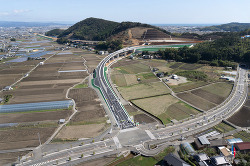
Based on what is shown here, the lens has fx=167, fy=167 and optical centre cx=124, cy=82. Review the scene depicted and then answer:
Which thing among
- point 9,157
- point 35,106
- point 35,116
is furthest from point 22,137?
point 35,106

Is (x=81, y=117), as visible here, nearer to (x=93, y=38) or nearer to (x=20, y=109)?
(x=20, y=109)

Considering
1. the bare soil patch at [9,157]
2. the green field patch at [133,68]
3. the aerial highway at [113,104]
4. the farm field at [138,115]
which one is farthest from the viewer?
the green field patch at [133,68]

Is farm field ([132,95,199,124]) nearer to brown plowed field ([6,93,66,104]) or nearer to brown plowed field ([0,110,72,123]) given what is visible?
brown plowed field ([0,110,72,123])

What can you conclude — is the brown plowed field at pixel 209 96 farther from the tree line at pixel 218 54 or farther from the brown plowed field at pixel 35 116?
the brown plowed field at pixel 35 116

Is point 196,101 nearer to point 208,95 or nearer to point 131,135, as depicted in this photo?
point 208,95

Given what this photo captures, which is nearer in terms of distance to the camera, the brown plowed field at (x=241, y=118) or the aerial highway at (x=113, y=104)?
the brown plowed field at (x=241, y=118)

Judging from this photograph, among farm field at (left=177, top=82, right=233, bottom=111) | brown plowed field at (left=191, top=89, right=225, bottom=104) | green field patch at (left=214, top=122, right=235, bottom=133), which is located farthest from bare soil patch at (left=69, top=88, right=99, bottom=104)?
brown plowed field at (left=191, top=89, right=225, bottom=104)

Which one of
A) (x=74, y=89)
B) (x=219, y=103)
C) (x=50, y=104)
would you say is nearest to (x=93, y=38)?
(x=74, y=89)

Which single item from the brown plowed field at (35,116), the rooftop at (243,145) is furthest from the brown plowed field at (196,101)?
the brown plowed field at (35,116)
